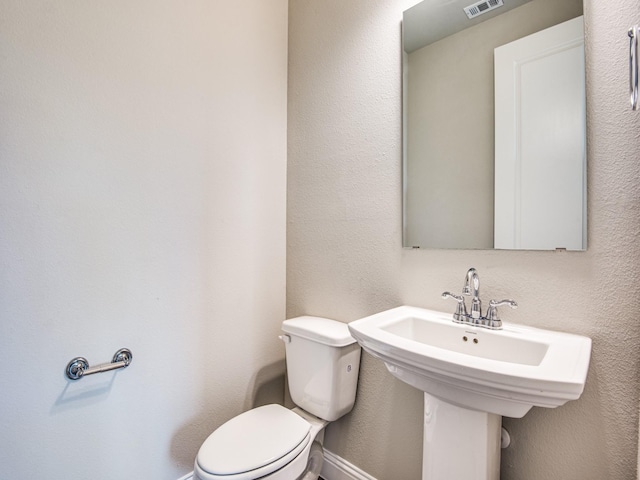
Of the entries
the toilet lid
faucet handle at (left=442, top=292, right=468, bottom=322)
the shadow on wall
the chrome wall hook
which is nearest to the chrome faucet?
faucet handle at (left=442, top=292, right=468, bottom=322)

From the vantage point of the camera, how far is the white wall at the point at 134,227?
0.94 metres

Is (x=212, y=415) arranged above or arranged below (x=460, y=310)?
below

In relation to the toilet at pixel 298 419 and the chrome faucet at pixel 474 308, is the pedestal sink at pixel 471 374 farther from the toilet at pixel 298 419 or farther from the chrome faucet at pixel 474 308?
the toilet at pixel 298 419

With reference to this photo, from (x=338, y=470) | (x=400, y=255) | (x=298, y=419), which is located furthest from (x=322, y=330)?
(x=338, y=470)

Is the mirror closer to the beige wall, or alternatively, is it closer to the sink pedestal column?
the beige wall

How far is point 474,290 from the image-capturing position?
1004mm

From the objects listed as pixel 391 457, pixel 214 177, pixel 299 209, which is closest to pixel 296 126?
pixel 299 209

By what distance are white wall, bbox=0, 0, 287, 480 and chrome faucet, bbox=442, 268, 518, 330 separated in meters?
0.96

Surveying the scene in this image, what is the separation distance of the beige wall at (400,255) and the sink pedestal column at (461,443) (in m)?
0.20

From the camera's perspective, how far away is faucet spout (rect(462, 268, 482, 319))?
3.27ft

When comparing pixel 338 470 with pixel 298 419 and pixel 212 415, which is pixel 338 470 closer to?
pixel 298 419

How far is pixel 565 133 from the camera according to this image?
899 mm

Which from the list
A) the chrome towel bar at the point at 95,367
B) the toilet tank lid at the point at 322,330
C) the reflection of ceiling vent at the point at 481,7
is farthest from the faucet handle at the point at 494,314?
the chrome towel bar at the point at 95,367

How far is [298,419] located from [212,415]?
0.44 m
